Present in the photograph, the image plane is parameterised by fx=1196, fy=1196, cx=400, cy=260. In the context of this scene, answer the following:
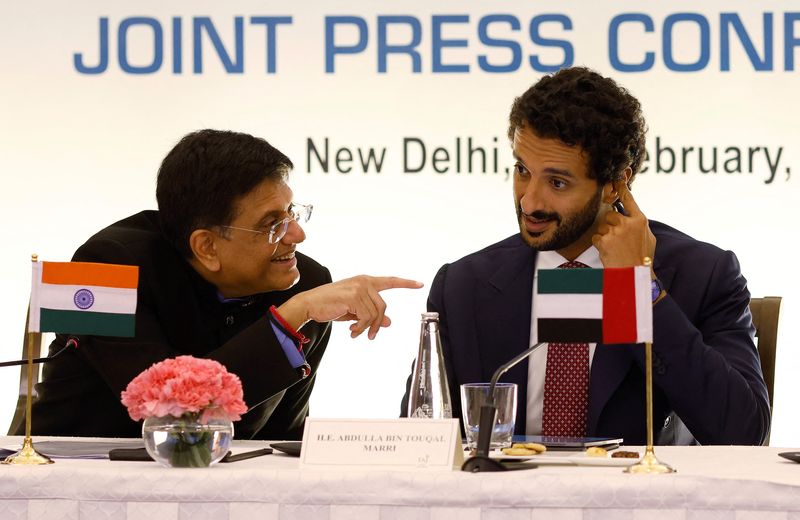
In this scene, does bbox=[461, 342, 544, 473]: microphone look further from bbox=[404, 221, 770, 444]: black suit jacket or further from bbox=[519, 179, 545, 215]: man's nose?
bbox=[519, 179, 545, 215]: man's nose

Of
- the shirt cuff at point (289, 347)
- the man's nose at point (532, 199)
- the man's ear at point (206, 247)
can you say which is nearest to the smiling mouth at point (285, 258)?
the man's ear at point (206, 247)

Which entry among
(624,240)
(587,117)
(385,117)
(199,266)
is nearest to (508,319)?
(624,240)

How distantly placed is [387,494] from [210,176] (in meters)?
1.20

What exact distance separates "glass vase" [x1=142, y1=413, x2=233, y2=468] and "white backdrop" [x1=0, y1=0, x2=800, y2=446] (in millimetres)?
2636

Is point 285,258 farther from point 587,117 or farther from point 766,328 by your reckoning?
point 766,328

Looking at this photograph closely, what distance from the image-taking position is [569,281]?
5.78 ft

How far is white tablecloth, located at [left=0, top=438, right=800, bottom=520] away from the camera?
148cm

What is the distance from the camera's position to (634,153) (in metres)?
2.58

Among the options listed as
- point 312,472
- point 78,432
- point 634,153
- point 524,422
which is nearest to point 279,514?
point 312,472

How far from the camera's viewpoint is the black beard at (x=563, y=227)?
8.02ft

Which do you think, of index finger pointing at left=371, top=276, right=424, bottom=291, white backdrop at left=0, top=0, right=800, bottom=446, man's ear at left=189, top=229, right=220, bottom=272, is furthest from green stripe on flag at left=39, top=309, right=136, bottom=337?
white backdrop at left=0, top=0, right=800, bottom=446

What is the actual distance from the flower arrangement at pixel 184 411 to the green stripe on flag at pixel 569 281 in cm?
48

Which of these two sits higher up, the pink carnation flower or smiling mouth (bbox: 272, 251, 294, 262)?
smiling mouth (bbox: 272, 251, 294, 262)

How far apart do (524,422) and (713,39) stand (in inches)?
90.2
